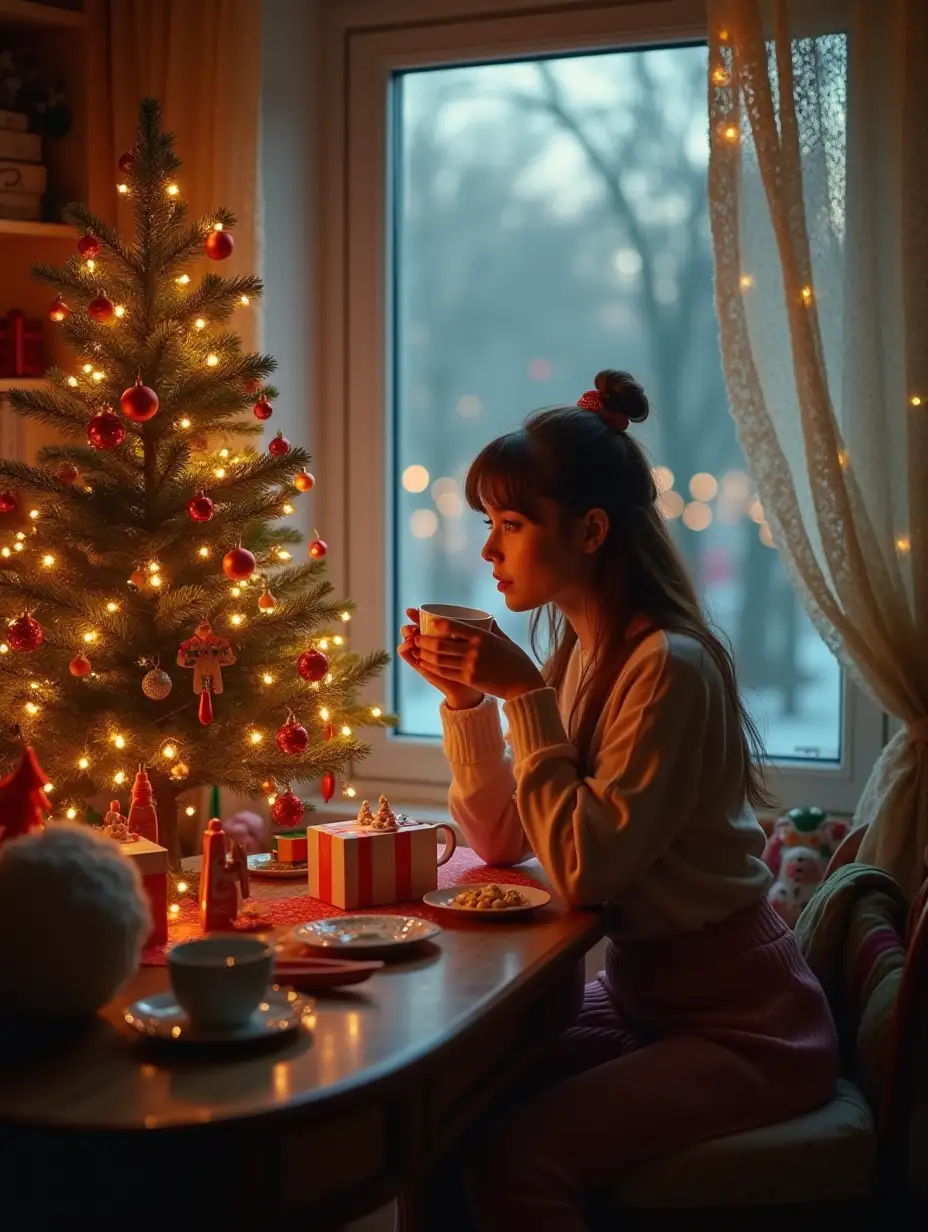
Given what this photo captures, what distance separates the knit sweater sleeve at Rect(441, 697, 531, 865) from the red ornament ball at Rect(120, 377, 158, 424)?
1.87ft

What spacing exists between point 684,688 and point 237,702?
2.67 ft

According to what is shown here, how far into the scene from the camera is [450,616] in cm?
187

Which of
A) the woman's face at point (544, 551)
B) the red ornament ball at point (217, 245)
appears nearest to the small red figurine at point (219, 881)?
the woman's face at point (544, 551)

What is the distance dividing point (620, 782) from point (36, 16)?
2156 millimetres

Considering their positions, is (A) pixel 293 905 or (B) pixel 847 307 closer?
(A) pixel 293 905

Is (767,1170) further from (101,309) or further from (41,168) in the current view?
(41,168)

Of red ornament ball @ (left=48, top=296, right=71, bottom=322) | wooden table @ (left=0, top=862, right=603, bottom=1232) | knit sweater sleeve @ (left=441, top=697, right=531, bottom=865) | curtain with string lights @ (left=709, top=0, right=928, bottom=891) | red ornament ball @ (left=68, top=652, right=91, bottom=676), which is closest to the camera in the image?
wooden table @ (left=0, top=862, right=603, bottom=1232)

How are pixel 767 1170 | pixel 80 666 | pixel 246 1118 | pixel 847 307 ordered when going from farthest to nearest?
pixel 847 307 < pixel 80 666 < pixel 767 1170 < pixel 246 1118

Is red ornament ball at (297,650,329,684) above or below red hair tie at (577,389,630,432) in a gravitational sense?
below

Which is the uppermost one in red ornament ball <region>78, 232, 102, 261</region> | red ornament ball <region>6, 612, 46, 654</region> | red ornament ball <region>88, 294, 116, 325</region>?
red ornament ball <region>78, 232, 102, 261</region>

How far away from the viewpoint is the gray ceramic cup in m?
1.23

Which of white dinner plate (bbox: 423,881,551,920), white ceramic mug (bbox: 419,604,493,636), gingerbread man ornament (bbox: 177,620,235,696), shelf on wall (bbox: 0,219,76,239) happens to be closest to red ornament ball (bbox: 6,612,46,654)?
gingerbread man ornament (bbox: 177,620,235,696)

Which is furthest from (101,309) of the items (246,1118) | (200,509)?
(246,1118)

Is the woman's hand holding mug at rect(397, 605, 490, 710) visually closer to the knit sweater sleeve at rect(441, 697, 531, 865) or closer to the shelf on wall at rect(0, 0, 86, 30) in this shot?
the knit sweater sleeve at rect(441, 697, 531, 865)
